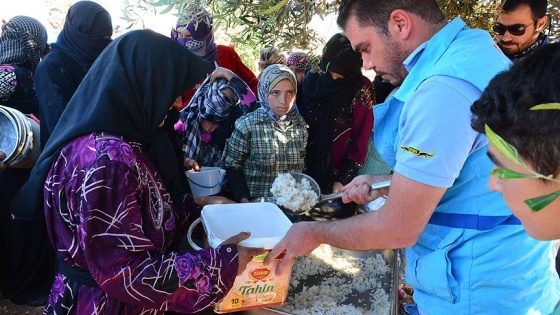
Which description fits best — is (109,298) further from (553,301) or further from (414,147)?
(553,301)

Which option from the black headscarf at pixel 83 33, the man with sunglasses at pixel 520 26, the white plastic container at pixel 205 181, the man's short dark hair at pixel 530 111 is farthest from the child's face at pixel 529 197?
the black headscarf at pixel 83 33

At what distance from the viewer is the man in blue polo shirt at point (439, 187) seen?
3.53ft

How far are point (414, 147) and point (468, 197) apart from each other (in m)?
0.25

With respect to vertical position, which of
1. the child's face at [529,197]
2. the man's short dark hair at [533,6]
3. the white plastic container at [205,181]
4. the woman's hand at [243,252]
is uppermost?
the man's short dark hair at [533,6]

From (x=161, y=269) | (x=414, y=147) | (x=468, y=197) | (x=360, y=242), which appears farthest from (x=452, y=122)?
(x=161, y=269)

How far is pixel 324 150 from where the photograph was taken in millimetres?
3289

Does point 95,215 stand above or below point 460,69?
below

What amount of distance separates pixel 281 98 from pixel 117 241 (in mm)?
1995

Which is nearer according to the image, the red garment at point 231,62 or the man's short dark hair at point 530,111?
the man's short dark hair at point 530,111

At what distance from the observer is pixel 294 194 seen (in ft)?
7.34

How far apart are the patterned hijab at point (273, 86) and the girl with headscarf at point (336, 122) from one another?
0.68 feet

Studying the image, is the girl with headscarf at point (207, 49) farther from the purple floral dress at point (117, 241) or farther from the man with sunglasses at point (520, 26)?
the man with sunglasses at point (520, 26)

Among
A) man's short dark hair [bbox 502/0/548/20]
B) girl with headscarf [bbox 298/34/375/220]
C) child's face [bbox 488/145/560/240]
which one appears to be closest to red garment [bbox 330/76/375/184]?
girl with headscarf [bbox 298/34/375/220]

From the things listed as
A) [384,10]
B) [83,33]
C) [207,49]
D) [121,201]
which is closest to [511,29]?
[384,10]
